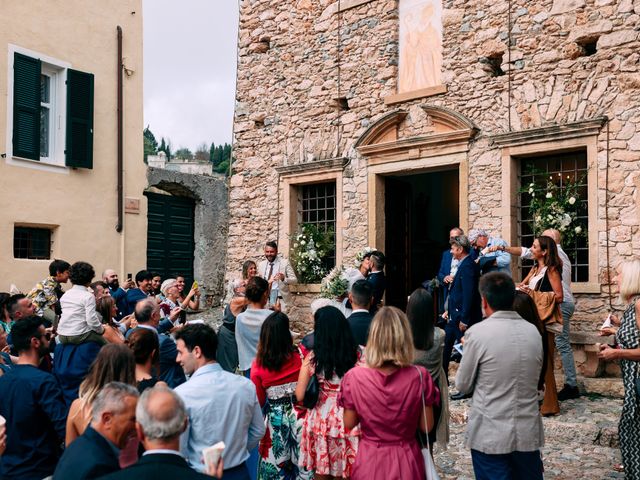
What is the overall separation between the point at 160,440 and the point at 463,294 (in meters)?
5.58

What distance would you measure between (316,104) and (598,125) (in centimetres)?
477

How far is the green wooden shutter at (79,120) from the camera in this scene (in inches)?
465

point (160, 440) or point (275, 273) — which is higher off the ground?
point (275, 273)

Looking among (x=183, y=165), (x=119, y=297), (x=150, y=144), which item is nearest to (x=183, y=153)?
(x=150, y=144)

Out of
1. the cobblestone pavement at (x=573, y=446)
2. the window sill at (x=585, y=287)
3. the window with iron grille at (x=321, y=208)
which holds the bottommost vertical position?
the cobblestone pavement at (x=573, y=446)

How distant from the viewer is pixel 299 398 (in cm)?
395

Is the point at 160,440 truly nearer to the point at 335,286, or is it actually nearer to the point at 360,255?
the point at 335,286

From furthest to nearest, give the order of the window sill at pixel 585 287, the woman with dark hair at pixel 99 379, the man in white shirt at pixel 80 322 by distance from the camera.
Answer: the window sill at pixel 585 287
the man in white shirt at pixel 80 322
the woman with dark hair at pixel 99 379

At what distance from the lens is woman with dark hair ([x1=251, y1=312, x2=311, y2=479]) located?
13.7ft

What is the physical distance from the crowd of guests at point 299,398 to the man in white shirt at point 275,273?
4.54 meters

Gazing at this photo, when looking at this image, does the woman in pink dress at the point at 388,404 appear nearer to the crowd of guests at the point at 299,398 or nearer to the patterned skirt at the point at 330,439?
the crowd of guests at the point at 299,398

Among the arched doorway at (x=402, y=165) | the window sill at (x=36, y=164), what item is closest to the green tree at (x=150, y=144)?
the window sill at (x=36, y=164)

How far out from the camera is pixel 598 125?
795 centimetres

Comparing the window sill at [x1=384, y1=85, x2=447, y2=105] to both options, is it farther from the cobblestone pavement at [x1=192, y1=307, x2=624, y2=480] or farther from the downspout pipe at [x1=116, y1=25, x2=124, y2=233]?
the downspout pipe at [x1=116, y1=25, x2=124, y2=233]
